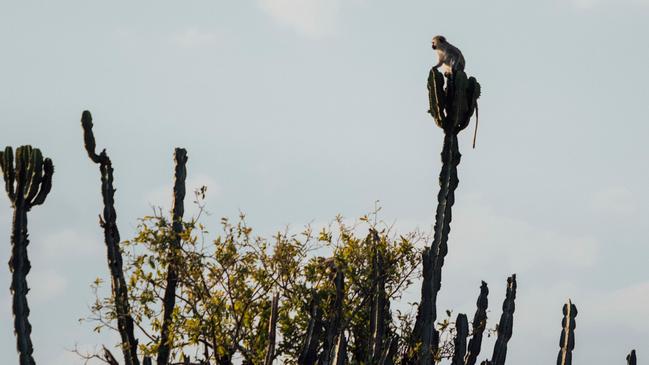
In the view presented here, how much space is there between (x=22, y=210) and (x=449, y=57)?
8340 millimetres

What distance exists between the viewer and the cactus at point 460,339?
25500mm

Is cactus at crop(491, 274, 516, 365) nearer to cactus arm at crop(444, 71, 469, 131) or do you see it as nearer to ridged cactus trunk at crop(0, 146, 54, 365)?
cactus arm at crop(444, 71, 469, 131)

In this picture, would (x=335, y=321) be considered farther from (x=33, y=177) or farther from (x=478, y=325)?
(x=33, y=177)

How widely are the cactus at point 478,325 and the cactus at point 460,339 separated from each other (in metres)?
0.45

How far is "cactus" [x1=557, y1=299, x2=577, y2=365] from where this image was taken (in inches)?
1040

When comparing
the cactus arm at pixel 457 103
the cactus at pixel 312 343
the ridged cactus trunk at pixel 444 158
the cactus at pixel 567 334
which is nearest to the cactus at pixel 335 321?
the cactus at pixel 312 343

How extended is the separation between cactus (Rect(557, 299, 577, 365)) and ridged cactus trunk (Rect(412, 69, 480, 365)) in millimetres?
3291

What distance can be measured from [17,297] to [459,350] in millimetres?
8042

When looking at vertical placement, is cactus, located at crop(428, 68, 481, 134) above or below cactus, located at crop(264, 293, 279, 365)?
→ above

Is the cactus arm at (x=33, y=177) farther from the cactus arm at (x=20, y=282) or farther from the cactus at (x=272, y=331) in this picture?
the cactus at (x=272, y=331)

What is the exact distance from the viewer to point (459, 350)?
83.8 feet

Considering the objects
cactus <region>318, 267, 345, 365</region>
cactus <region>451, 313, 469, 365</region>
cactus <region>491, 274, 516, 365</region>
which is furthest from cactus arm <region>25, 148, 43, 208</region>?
cactus <region>491, 274, 516, 365</region>

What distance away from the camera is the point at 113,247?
90.5 ft

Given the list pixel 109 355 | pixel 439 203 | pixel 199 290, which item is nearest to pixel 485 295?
pixel 439 203
